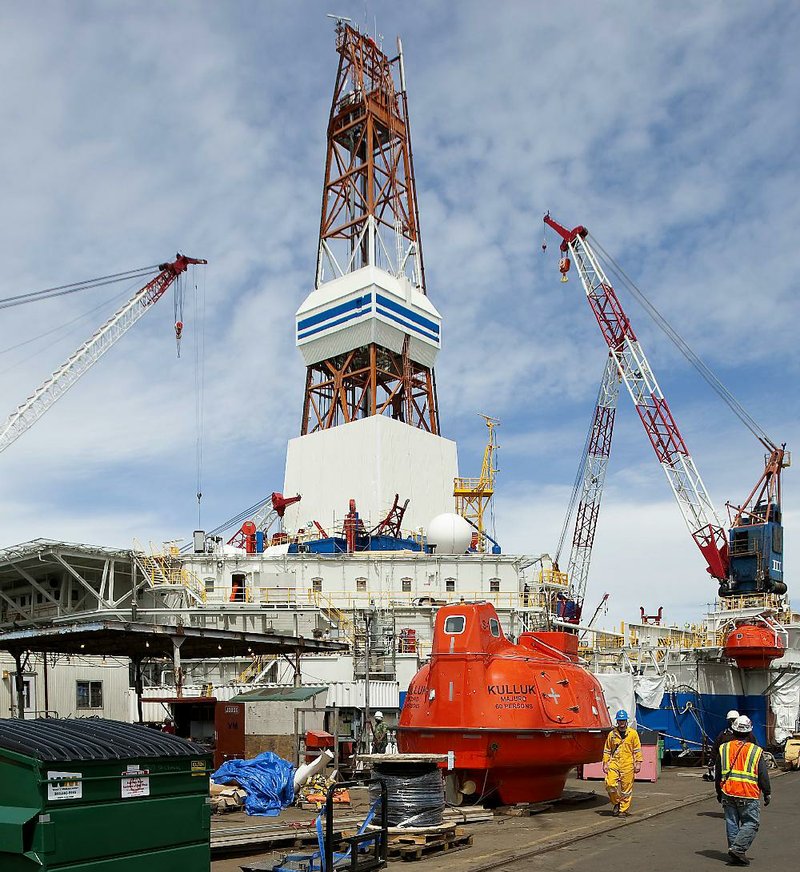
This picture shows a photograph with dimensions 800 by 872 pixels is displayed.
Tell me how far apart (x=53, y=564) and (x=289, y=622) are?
1729cm

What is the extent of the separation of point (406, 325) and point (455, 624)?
4977 centimetres

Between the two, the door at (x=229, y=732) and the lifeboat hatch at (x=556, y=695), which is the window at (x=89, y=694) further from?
the lifeboat hatch at (x=556, y=695)

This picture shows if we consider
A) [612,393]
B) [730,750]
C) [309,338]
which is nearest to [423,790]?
[730,750]

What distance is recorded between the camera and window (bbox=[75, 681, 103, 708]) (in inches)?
1753

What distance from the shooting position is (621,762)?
19953 mm

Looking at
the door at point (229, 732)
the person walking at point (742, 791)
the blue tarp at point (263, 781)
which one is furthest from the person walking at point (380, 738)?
the person walking at point (742, 791)

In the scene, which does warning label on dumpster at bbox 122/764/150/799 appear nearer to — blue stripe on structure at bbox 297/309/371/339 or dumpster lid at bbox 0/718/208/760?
dumpster lid at bbox 0/718/208/760

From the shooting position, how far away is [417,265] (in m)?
74.9

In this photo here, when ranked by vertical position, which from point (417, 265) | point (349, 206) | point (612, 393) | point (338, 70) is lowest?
point (612, 393)

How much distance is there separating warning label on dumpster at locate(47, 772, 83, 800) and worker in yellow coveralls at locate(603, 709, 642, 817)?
13.4m

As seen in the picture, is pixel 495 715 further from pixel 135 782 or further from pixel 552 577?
pixel 552 577

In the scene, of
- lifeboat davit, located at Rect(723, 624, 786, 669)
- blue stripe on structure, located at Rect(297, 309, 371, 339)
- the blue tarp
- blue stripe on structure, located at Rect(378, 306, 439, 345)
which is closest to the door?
the blue tarp

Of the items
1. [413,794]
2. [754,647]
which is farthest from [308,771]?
[754,647]

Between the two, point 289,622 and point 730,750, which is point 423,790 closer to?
point 730,750
